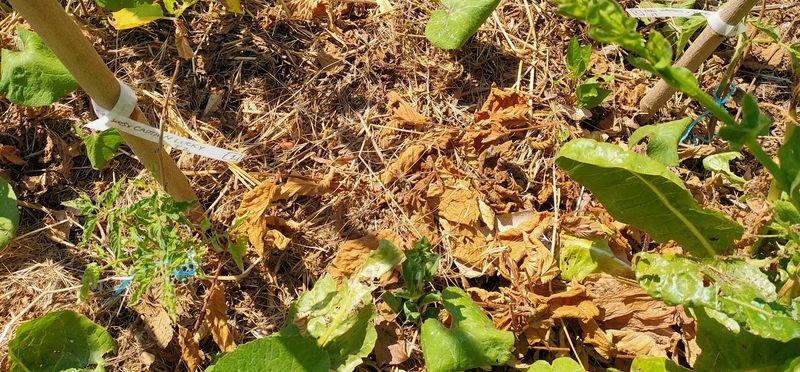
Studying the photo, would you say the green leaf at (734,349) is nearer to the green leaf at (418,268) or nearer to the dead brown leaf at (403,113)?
the green leaf at (418,268)

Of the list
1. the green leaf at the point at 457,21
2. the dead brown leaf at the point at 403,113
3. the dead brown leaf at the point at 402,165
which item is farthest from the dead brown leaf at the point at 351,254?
the green leaf at the point at 457,21

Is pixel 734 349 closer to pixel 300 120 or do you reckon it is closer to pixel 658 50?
pixel 658 50

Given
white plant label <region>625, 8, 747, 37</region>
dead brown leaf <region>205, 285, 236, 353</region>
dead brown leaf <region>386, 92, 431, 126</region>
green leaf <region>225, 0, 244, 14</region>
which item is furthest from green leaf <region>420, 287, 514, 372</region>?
green leaf <region>225, 0, 244, 14</region>

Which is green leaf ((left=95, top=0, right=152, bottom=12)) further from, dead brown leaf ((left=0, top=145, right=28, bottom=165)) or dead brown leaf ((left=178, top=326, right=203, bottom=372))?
dead brown leaf ((left=178, top=326, right=203, bottom=372))

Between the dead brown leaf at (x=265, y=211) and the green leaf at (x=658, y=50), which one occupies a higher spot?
the green leaf at (x=658, y=50)

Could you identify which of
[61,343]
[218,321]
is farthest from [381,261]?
[61,343]
